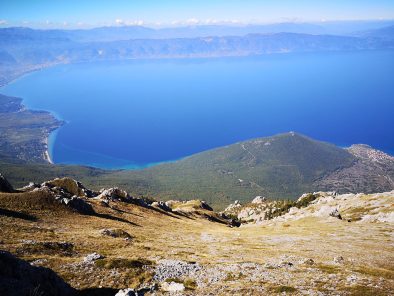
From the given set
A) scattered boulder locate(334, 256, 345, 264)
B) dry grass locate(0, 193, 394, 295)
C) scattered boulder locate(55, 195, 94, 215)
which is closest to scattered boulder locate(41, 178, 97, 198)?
dry grass locate(0, 193, 394, 295)

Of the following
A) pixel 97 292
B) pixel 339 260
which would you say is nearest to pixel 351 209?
pixel 339 260

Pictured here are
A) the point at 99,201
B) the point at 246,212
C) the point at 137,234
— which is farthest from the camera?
the point at 246,212

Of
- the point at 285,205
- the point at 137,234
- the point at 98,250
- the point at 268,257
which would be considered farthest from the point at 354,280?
the point at 285,205

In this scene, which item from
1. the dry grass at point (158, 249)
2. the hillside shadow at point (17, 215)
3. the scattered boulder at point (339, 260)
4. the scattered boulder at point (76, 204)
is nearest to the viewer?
the dry grass at point (158, 249)

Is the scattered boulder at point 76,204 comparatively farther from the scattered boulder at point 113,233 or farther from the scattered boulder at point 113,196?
the scattered boulder at point 113,196

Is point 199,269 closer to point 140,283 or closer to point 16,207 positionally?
point 140,283

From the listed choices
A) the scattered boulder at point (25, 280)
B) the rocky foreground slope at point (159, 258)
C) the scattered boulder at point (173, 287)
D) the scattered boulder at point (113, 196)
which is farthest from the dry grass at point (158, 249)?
the scattered boulder at point (113, 196)

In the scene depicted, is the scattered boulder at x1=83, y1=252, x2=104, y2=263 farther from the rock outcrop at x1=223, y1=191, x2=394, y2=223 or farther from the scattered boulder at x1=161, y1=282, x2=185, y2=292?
the rock outcrop at x1=223, y1=191, x2=394, y2=223
